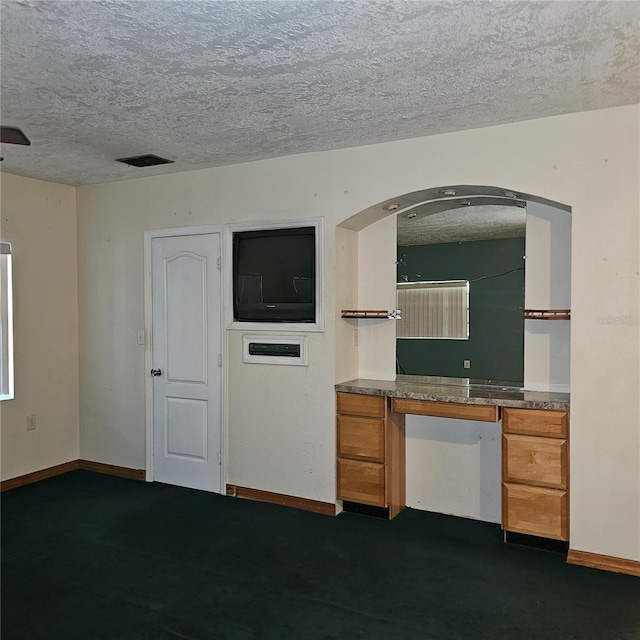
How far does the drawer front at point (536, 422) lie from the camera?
11.0ft

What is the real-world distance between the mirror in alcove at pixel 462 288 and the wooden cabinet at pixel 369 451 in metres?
0.45

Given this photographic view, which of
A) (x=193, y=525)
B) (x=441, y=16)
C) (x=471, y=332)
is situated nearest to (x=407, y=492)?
(x=471, y=332)

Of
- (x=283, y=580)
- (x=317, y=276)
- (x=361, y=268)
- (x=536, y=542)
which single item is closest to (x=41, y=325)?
(x=317, y=276)

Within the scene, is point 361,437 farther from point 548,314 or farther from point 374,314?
point 548,314

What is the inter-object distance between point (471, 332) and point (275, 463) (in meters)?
1.72

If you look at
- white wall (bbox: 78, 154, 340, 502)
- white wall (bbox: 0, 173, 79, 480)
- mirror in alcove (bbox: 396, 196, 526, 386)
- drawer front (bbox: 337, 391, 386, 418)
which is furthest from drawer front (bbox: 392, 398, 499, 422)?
white wall (bbox: 0, 173, 79, 480)

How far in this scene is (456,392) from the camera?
12.3 ft

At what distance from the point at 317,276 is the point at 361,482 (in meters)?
1.46

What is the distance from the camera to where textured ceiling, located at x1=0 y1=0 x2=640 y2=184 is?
2.17m

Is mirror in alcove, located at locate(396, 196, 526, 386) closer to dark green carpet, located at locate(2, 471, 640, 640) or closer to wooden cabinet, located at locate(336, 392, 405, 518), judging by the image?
wooden cabinet, located at locate(336, 392, 405, 518)

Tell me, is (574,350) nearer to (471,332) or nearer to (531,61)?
(471,332)

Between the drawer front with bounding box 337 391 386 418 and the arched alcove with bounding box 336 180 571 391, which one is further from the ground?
the arched alcove with bounding box 336 180 571 391

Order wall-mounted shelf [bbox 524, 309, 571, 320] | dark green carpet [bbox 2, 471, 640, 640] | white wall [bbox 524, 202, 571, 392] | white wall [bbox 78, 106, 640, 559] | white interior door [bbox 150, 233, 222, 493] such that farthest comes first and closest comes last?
white interior door [bbox 150, 233, 222, 493]
white wall [bbox 524, 202, 571, 392]
wall-mounted shelf [bbox 524, 309, 571, 320]
white wall [bbox 78, 106, 640, 559]
dark green carpet [bbox 2, 471, 640, 640]

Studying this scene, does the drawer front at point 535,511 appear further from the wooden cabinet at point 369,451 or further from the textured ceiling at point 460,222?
the textured ceiling at point 460,222
